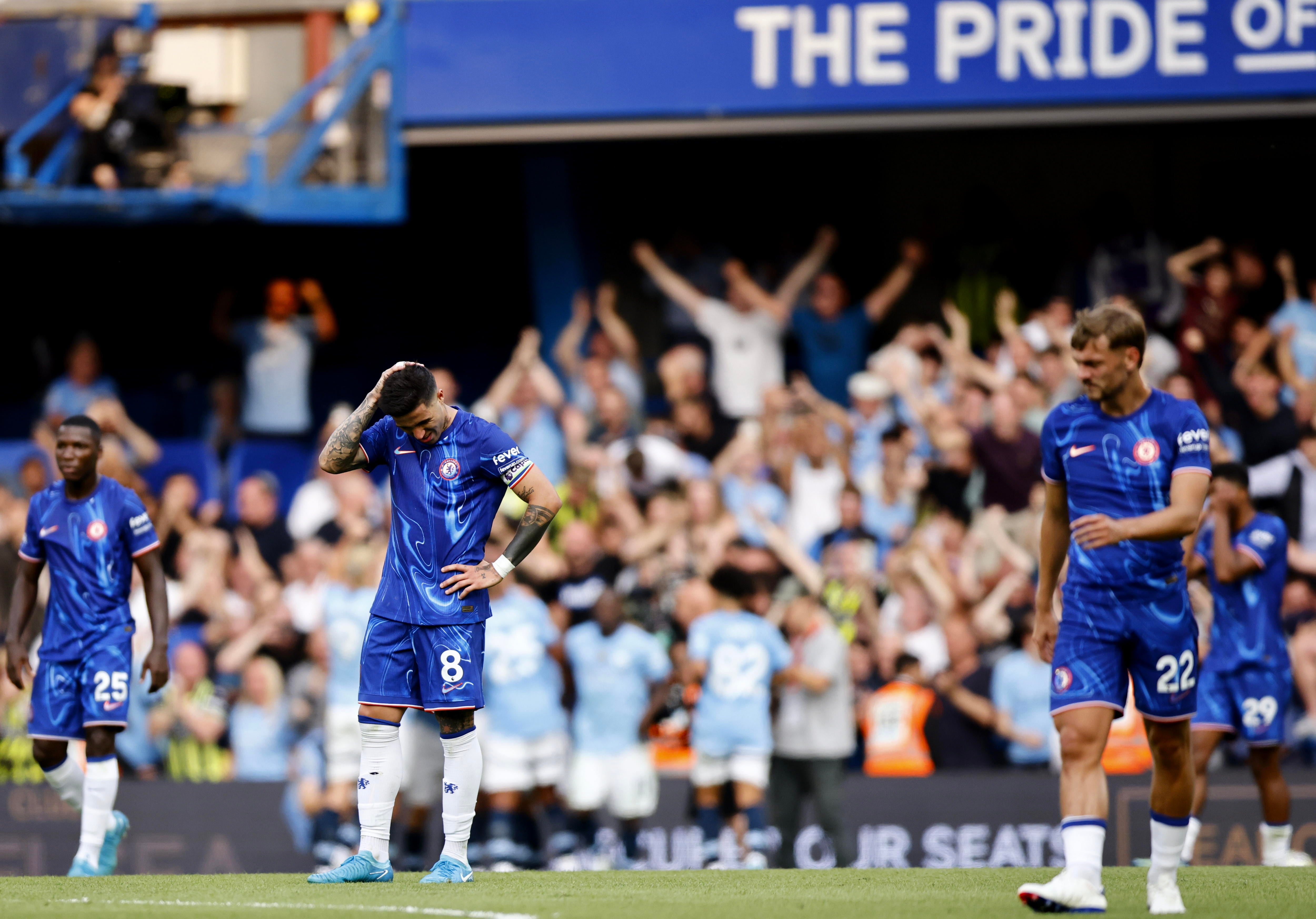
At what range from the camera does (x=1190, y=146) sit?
14.4 meters

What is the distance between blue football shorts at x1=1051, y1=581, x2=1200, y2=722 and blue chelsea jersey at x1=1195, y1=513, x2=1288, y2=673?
4159 mm

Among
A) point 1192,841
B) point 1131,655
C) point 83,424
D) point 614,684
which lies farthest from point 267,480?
point 1131,655

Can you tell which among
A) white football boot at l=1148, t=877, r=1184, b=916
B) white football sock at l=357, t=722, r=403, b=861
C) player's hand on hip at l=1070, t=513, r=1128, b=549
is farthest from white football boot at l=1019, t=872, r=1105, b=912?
white football sock at l=357, t=722, r=403, b=861

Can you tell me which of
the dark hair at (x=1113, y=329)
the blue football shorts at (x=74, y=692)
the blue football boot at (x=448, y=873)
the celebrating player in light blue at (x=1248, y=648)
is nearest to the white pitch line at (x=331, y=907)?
the blue football boot at (x=448, y=873)

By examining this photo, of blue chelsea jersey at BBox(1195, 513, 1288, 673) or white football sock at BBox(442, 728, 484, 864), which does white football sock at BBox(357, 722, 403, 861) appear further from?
blue chelsea jersey at BBox(1195, 513, 1288, 673)

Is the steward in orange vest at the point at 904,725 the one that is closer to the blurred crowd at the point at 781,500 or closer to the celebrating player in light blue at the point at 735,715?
the blurred crowd at the point at 781,500

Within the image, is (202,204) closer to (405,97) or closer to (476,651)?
(405,97)

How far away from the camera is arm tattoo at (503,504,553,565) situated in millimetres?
7066

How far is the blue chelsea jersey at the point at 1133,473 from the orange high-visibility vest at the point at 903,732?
20.3 feet

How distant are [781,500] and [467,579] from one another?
6.66m

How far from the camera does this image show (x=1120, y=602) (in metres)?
5.82

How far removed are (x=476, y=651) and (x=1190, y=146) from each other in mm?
9698

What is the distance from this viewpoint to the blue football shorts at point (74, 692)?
8.52 meters

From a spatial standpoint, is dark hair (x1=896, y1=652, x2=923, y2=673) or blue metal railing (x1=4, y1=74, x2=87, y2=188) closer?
dark hair (x1=896, y1=652, x2=923, y2=673)
